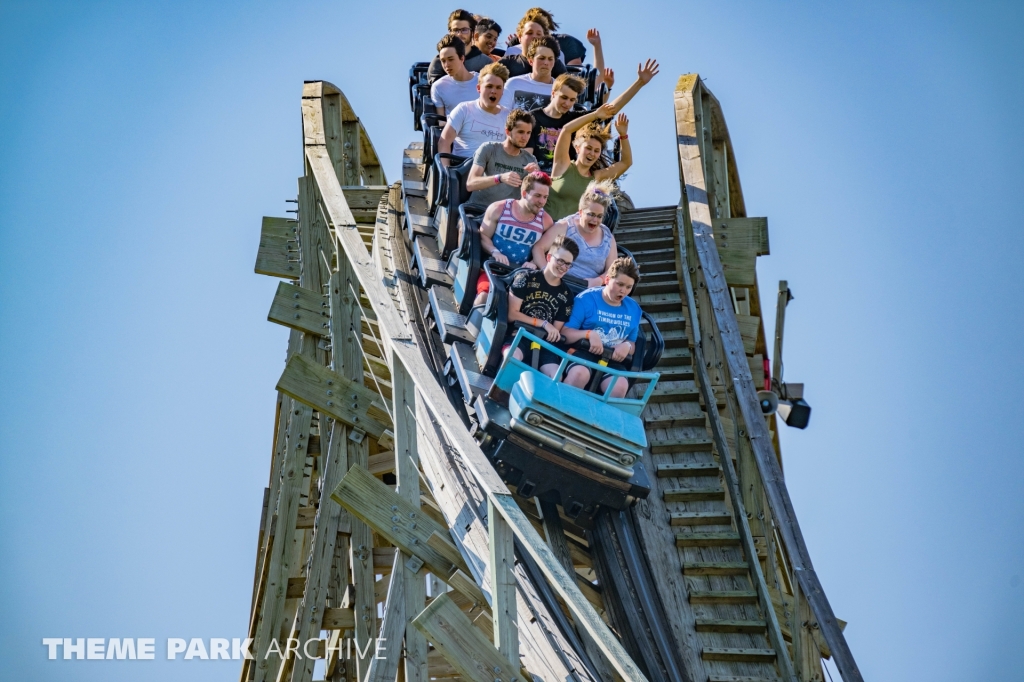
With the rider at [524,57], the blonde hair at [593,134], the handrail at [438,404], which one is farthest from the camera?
the rider at [524,57]

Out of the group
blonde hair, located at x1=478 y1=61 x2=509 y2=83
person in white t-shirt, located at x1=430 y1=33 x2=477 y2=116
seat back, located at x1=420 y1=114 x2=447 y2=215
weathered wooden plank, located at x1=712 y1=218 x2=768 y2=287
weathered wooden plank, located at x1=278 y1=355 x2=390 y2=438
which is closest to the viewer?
weathered wooden plank, located at x1=278 y1=355 x2=390 y2=438

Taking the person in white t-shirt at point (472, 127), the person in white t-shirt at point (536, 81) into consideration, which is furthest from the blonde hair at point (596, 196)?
the person in white t-shirt at point (536, 81)

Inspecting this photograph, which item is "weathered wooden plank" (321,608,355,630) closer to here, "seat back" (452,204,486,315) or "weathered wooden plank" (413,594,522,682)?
"seat back" (452,204,486,315)

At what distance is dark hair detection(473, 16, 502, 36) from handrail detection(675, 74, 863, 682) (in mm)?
1538

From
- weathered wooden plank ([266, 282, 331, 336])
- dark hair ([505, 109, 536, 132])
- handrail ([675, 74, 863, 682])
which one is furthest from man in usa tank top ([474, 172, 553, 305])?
weathered wooden plank ([266, 282, 331, 336])

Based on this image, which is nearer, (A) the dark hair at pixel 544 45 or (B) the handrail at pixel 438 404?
(B) the handrail at pixel 438 404

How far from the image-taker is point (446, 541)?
21.6 feet

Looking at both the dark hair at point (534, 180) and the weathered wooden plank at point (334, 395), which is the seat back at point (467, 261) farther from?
the weathered wooden plank at point (334, 395)

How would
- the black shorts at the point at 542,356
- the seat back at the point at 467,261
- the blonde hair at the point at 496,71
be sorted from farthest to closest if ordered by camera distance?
the blonde hair at the point at 496,71 → the seat back at the point at 467,261 → the black shorts at the point at 542,356

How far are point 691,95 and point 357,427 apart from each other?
3.82 meters

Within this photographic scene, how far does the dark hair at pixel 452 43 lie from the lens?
10.0 m

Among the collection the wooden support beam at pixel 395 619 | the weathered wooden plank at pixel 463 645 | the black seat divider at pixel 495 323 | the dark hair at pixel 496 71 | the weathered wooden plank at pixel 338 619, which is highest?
the dark hair at pixel 496 71

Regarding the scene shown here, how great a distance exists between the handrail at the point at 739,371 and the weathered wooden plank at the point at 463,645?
1.64 meters

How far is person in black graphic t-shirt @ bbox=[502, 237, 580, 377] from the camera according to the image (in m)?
7.07
